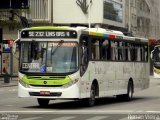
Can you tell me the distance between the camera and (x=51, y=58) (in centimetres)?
2241

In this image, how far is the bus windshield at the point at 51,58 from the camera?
880 inches

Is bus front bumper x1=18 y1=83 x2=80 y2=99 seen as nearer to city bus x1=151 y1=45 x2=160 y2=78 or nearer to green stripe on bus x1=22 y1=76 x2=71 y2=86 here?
green stripe on bus x1=22 y1=76 x2=71 y2=86

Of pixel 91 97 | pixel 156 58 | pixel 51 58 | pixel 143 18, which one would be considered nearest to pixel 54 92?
pixel 51 58

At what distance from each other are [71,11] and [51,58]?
186 feet

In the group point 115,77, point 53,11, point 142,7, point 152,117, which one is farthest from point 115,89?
point 142,7

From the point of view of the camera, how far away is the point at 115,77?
1060 inches

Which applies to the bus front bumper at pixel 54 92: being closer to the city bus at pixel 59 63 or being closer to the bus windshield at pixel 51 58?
the city bus at pixel 59 63

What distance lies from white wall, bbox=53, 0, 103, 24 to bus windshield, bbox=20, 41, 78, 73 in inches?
2130

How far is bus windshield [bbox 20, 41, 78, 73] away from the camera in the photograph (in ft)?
73.3

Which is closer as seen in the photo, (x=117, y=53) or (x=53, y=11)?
(x=117, y=53)

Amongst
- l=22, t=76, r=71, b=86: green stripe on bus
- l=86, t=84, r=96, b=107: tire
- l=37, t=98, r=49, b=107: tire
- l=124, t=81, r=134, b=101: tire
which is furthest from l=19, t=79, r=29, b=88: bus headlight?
l=124, t=81, r=134, b=101: tire

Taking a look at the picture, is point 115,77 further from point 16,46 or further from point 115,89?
point 16,46

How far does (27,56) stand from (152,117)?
242 inches

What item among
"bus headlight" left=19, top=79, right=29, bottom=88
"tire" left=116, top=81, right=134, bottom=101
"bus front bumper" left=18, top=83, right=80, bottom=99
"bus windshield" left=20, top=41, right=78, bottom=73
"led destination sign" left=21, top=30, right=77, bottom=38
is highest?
"led destination sign" left=21, top=30, right=77, bottom=38
